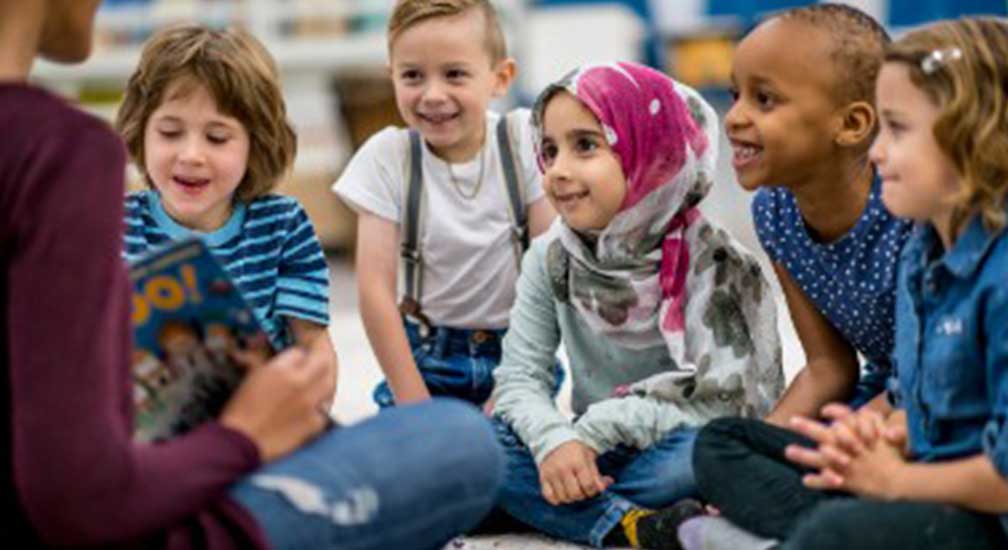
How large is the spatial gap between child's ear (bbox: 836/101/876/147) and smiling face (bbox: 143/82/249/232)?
0.68m

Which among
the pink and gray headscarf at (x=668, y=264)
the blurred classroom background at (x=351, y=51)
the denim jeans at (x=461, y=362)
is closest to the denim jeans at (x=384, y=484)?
the pink and gray headscarf at (x=668, y=264)

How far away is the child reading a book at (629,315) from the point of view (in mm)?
1690

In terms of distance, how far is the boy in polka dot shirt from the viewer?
5.39 ft

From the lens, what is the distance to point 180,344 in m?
1.13

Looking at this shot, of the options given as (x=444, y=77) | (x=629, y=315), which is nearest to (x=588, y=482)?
(x=629, y=315)

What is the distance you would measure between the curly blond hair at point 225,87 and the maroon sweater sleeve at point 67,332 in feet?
2.49

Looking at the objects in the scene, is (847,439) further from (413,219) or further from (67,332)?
(413,219)

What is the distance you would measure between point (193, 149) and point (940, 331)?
87cm

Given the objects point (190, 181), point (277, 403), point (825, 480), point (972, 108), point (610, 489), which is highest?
point (972, 108)

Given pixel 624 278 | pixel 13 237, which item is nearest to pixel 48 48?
pixel 13 237

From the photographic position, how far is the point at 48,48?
1088mm

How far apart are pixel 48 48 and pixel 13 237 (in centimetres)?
20

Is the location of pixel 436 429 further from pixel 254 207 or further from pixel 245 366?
pixel 254 207

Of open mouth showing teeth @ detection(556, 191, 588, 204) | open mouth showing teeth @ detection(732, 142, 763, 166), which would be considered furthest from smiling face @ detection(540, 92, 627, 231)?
open mouth showing teeth @ detection(732, 142, 763, 166)
